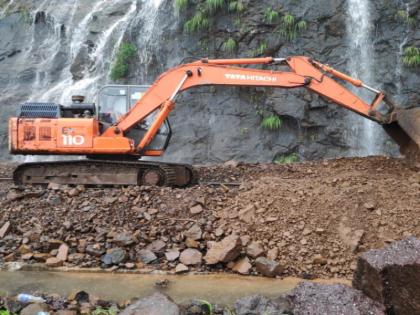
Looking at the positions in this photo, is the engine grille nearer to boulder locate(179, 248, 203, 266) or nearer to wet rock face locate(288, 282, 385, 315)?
boulder locate(179, 248, 203, 266)

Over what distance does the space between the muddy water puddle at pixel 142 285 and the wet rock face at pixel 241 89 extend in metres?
9.15

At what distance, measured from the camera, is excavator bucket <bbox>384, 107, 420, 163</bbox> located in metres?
8.73

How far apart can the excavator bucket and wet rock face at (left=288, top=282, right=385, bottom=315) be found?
18.2ft

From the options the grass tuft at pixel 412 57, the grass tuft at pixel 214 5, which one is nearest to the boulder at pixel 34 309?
the grass tuft at pixel 214 5

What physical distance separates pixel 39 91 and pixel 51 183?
945cm

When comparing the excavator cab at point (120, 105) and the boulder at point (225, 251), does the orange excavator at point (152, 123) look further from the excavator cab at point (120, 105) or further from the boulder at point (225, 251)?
the boulder at point (225, 251)

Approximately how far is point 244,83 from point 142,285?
4.55 m

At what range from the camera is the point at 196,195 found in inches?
303

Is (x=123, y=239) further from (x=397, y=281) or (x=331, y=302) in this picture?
(x=397, y=281)

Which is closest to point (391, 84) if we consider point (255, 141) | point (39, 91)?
point (255, 141)

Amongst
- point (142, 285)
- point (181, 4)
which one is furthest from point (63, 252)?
point (181, 4)

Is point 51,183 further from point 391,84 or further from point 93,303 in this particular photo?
point 391,84

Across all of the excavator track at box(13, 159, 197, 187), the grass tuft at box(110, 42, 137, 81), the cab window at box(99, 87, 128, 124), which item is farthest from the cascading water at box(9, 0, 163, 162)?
the excavator track at box(13, 159, 197, 187)

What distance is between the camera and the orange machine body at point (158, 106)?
889cm
